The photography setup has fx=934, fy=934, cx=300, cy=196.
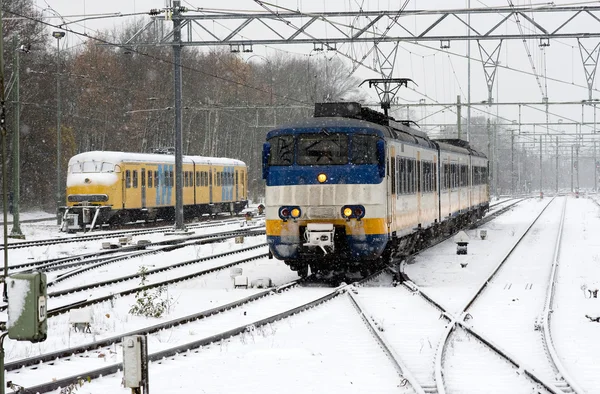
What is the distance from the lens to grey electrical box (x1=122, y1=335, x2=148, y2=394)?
22.9ft

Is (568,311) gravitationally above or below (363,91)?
below

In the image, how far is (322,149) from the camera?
16734mm

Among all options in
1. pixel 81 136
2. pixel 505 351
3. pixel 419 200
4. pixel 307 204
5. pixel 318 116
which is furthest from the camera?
pixel 81 136

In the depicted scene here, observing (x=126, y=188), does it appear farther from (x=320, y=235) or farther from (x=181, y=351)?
(x=181, y=351)

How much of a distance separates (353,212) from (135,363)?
9.59 meters

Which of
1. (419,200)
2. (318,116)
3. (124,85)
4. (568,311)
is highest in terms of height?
(124,85)

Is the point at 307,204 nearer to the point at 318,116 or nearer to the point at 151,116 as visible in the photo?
the point at 318,116

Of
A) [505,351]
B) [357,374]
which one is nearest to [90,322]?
[357,374]

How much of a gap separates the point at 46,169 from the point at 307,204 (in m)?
37.8

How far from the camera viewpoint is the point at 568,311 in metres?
13.2

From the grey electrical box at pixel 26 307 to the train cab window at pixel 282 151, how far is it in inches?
443

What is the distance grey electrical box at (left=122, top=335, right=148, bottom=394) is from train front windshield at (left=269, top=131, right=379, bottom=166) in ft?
32.2

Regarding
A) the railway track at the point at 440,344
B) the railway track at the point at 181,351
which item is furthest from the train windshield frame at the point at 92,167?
the railway track at the point at 181,351

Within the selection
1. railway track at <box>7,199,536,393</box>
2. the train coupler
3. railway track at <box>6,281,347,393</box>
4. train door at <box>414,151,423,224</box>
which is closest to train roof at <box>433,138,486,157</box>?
train door at <box>414,151,423,224</box>
